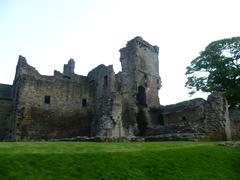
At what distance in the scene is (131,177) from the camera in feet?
29.1

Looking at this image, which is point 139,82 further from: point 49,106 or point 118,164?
point 118,164

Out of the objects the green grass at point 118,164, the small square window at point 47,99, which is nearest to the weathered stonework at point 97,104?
the small square window at point 47,99

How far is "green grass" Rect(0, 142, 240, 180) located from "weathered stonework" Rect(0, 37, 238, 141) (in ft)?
35.7

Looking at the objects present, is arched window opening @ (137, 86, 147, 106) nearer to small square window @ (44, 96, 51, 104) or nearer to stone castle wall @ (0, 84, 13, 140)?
small square window @ (44, 96, 51, 104)

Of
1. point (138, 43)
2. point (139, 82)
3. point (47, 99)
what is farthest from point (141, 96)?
point (47, 99)

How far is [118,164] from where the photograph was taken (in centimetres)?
958

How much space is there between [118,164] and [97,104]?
21.2 m

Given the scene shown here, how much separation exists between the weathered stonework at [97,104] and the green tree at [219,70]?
457 centimetres

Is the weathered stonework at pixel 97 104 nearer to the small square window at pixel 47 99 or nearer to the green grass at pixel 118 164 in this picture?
the small square window at pixel 47 99

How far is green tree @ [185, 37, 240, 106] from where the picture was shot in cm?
3147

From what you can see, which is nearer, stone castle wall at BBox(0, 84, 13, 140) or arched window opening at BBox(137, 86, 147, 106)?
stone castle wall at BBox(0, 84, 13, 140)

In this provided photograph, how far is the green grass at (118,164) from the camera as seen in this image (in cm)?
841

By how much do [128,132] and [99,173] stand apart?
18.8 meters

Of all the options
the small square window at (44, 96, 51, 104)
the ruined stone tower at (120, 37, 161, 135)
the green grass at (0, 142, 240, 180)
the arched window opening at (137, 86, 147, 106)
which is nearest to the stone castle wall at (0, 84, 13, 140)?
the small square window at (44, 96, 51, 104)
